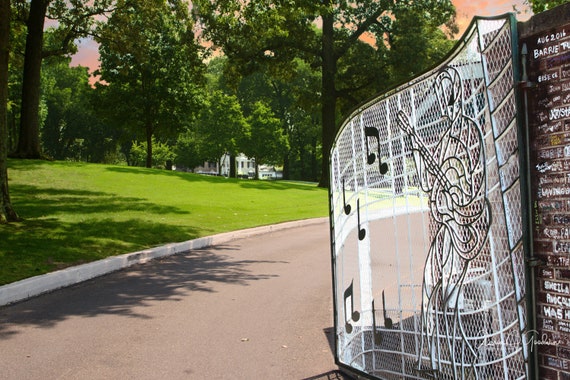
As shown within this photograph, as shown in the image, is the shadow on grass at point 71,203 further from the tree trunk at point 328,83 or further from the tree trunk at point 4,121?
the tree trunk at point 328,83

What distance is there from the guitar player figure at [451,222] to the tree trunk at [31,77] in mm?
24546

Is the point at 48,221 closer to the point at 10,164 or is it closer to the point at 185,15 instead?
the point at 185,15

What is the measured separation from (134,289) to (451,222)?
5517mm

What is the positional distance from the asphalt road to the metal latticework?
743mm

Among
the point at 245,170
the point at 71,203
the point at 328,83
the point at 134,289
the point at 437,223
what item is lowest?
the point at 134,289

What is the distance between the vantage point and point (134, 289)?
793 centimetres

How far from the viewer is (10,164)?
23.9m

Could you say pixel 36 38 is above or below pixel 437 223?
above

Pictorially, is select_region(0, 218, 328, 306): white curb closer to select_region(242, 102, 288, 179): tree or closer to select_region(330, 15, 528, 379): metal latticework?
→ select_region(330, 15, 528, 379): metal latticework

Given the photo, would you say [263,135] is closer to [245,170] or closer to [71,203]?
[71,203]

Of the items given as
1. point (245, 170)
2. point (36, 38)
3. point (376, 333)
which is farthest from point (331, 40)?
point (245, 170)

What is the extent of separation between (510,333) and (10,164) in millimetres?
24500

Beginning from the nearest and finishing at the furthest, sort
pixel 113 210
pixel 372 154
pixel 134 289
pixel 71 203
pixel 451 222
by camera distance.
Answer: pixel 451 222 < pixel 372 154 < pixel 134 289 < pixel 113 210 < pixel 71 203

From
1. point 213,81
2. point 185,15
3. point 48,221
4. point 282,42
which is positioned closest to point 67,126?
point 213,81
